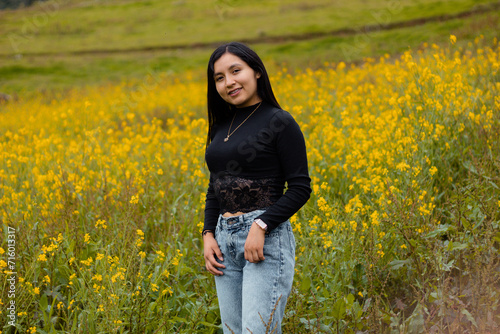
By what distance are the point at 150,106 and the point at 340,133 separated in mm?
7638

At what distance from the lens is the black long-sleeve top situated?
1834 millimetres

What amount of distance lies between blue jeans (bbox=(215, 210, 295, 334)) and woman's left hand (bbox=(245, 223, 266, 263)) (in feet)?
0.16

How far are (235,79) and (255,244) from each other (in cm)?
78

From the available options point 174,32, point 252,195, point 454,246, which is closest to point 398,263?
point 454,246

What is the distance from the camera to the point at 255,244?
5.82 ft

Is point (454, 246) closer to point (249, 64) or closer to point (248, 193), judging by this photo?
point (248, 193)

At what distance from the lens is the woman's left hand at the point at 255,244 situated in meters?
1.77

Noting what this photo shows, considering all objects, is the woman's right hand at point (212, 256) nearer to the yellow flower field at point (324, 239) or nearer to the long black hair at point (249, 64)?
the yellow flower field at point (324, 239)

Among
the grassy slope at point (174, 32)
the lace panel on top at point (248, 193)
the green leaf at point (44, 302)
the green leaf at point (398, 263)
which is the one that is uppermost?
the grassy slope at point (174, 32)

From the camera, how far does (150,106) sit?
35.2 feet

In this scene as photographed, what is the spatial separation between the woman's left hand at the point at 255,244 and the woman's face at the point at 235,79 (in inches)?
24.9

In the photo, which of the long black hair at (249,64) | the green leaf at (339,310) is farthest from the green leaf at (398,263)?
the long black hair at (249,64)

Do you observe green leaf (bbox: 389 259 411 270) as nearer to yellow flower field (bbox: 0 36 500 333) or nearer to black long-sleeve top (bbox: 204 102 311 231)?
yellow flower field (bbox: 0 36 500 333)

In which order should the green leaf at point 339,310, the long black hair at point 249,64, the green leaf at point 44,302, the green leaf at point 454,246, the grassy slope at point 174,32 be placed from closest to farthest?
the long black hair at point 249,64 → the green leaf at point 339,310 → the green leaf at point 454,246 → the green leaf at point 44,302 → the grassy slope at point 174,32
